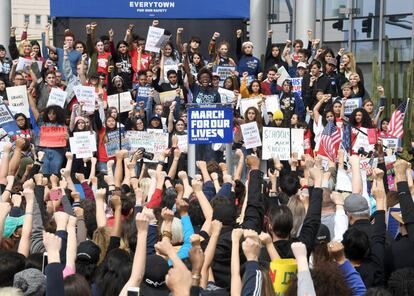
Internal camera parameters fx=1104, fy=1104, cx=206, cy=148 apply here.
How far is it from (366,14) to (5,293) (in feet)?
68.8

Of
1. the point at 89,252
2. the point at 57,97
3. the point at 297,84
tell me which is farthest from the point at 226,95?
the point at 89,252

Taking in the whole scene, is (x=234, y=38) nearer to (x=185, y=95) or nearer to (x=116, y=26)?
(x=116, y=26)

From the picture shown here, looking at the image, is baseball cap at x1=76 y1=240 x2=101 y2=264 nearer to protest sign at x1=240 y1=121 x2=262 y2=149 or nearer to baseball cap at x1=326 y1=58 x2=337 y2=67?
protest sign at x1=240 y1=121 x2=262 y2=149

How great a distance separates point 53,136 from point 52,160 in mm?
388

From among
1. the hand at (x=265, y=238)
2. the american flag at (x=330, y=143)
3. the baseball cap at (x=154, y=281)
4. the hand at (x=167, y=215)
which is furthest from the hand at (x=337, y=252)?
the american flag at (x=330, y=143)

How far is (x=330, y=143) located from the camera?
1655cm

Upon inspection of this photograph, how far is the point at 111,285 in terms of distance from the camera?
710 cm

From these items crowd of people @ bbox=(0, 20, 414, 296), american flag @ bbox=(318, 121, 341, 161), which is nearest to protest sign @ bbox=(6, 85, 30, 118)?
crowd of people @ bbox=(0, 20, 414, 296)

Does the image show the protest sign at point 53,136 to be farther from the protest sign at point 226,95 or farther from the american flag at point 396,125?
the american flag at point 396,125

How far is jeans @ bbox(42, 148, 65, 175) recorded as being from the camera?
1669 centimetres

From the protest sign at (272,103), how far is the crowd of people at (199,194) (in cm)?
12

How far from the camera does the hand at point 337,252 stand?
7.24 metres

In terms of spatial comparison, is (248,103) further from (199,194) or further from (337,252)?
(337,252)

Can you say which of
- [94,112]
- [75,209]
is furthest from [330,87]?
[75,209]
